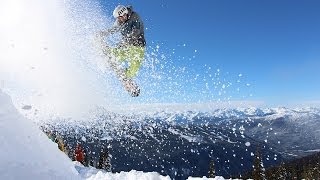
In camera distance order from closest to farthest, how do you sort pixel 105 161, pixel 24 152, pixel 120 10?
pixel 24 152 → pixel 120 10 → pixel 105 161


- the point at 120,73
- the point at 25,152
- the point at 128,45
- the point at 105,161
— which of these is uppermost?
the point at 128,45

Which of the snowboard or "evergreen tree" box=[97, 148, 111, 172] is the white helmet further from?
"evergreen tree" box=[97, 148, 111, 172]

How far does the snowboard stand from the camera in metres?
13.6

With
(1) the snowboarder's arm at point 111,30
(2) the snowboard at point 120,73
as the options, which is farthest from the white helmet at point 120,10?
(2) the snowboard at point 120,73

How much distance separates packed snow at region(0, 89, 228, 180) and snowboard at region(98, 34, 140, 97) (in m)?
10.0

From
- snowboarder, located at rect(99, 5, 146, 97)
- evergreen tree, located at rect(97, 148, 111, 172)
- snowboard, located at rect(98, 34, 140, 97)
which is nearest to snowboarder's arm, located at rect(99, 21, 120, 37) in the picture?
snowboarder, located at rect(99, 5, 146, 97)

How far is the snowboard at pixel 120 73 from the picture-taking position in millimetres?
13617

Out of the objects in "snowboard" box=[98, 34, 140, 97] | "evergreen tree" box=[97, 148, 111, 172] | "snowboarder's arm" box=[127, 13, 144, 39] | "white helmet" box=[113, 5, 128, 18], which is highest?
"white helmet" box=[113, 5, 128, 18]

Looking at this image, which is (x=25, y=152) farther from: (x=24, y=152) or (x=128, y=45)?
(x=128, y=45)

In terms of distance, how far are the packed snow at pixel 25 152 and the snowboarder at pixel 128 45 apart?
8.80 meters

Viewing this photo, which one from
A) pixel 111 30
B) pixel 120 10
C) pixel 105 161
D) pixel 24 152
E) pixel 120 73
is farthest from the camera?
pixel 105 161

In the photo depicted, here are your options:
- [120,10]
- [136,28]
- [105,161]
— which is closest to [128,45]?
[136,28]

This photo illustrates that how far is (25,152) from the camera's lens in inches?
134

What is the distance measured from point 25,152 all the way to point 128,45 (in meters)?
9.57
